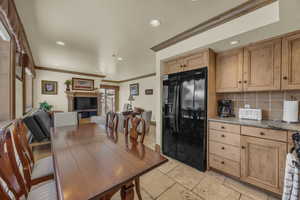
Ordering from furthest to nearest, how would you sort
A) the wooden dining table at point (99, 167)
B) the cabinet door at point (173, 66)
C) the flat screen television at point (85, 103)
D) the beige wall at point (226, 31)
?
the flat screen television at point (85, 103), the cabinet door at point (173, 66), the beige wall at point (226, 31), the wooden dining table at point (99, 167)

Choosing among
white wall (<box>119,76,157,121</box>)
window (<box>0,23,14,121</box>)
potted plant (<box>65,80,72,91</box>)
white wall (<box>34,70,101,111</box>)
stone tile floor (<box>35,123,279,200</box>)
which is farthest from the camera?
white wall (<box>119,76,157,121</box>)

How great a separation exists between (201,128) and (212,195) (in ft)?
2.98

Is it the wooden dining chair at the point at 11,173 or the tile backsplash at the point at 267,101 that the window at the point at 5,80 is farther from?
the tile backsplash at the point at 267,101

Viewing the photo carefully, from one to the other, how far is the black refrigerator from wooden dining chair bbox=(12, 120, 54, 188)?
1976 millimetres

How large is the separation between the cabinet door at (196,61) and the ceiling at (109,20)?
0.51m

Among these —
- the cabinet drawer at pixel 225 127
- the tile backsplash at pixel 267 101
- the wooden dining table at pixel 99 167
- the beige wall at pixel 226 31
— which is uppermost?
the beige wall at pixel 226 31

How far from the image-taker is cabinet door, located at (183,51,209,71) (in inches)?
84.4

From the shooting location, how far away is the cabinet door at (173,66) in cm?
252

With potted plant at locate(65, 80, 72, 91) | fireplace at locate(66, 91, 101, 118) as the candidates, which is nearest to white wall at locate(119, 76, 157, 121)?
fireplace at locate(66, 91, 101, 118)

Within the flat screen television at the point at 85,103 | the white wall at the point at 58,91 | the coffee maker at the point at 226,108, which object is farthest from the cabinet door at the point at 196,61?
the white wall at the point at 58,91

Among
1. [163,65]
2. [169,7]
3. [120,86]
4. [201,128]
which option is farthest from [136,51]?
[120,86]

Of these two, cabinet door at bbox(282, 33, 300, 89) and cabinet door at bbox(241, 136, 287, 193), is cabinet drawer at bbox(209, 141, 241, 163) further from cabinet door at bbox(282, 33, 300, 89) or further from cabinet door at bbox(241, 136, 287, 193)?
cabinet door at bbox(282, 33, 300, 89)

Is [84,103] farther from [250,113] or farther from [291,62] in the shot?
[291,62]

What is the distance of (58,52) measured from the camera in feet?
11.2
